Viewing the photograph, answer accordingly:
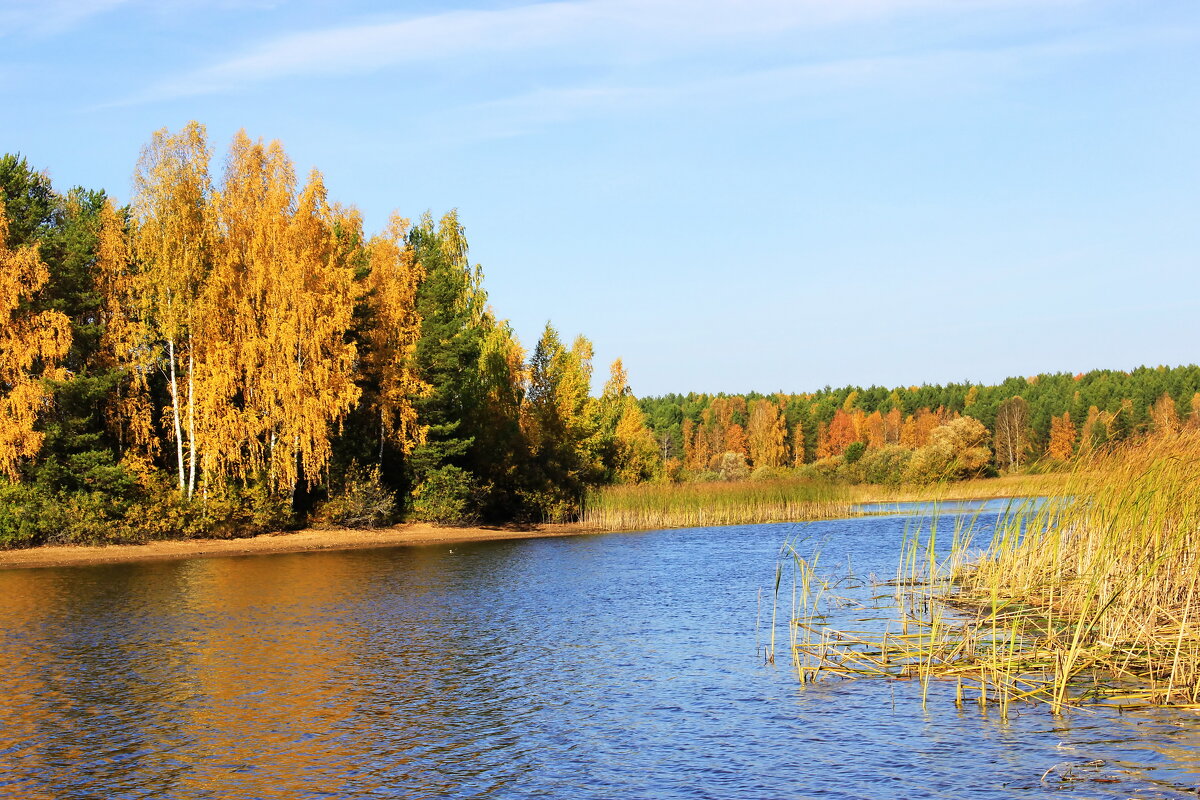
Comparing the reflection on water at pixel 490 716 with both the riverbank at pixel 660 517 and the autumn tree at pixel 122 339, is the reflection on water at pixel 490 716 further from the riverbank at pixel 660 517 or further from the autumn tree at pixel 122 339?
the riverbank at pixel 660 517

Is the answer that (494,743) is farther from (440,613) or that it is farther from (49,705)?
(440,613)

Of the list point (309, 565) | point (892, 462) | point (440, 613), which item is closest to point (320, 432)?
point (309, 565)

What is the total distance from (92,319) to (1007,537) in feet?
141

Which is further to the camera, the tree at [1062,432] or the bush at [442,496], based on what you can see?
the tree at [1062,432]

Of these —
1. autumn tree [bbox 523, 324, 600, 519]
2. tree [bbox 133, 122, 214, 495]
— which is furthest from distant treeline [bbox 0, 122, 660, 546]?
autumn tree [bbox 523, 324, 600, 519]

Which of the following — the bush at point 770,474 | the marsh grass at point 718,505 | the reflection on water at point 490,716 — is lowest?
the reflection on water at point 490,716

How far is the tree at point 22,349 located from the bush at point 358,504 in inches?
535

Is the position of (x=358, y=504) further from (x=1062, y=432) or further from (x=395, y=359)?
(x=1062, y=432)

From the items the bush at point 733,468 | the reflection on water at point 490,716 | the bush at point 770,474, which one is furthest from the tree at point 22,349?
the bush at point 733,468

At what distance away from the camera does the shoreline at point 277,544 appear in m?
41.1

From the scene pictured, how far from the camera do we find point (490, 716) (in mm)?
14805

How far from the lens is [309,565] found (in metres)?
38.8

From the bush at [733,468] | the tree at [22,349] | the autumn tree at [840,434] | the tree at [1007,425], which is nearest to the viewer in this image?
the tree at [22,349]

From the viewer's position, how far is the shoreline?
41069 mm
